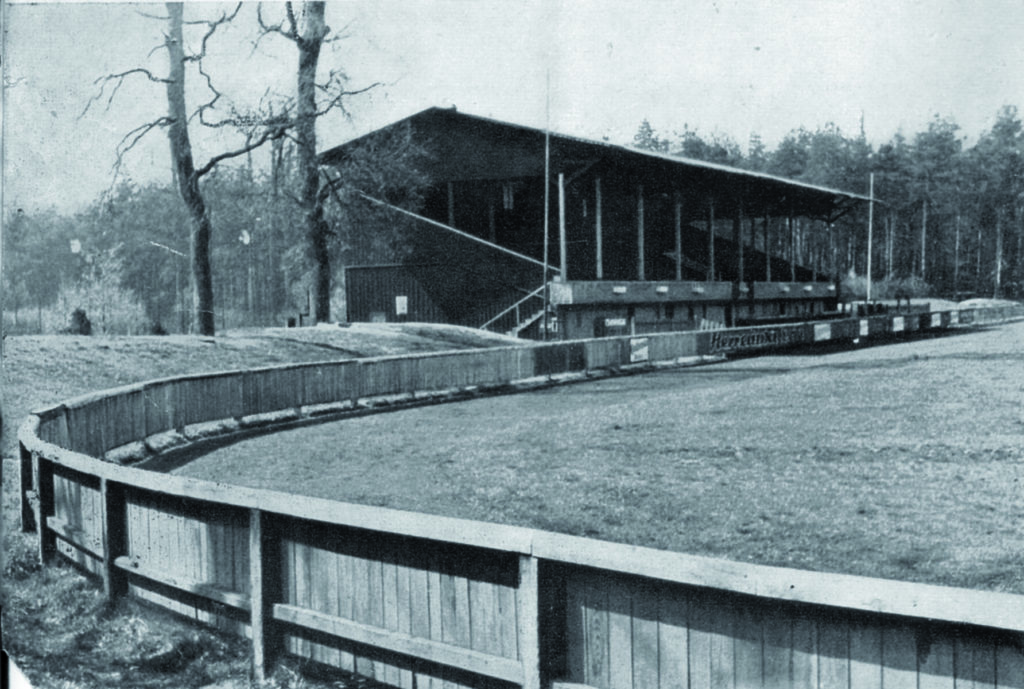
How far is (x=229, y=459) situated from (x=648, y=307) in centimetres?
2778

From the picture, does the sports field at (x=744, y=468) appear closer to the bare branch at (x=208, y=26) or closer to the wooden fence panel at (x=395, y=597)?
the wooden fence panel at (x=395, y=597)

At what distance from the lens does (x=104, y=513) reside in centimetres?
759

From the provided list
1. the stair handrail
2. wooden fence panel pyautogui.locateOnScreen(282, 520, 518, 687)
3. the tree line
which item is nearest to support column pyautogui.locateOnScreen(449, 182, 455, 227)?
the stair handrail

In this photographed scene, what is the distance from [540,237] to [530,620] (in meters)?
33.2

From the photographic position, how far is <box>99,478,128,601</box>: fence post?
7574 mm

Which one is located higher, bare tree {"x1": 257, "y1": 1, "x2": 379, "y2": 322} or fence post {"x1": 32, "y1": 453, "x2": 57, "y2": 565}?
bare tree {"x1": 257, "y1": 1, "x2": 379, "y2": 322}

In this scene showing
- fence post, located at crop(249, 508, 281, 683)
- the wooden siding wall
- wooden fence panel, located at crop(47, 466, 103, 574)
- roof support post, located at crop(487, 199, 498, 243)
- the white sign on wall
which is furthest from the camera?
roof support post, located at crop(487, 199, 498, 243)

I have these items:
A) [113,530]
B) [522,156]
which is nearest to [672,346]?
[522,156]

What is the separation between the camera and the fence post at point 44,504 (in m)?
9.02

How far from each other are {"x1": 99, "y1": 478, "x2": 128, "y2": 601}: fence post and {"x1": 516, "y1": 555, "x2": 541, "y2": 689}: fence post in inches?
154

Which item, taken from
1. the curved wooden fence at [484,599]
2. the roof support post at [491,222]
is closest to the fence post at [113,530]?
the curved wooden fence at [484,599]

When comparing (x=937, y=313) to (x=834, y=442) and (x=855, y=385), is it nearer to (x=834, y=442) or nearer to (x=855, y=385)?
(x=855, y=385)

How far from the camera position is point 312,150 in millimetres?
26500

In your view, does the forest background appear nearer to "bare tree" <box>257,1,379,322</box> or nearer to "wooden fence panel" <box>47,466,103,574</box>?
"bare tree" <box>257,1,379,322</box>
